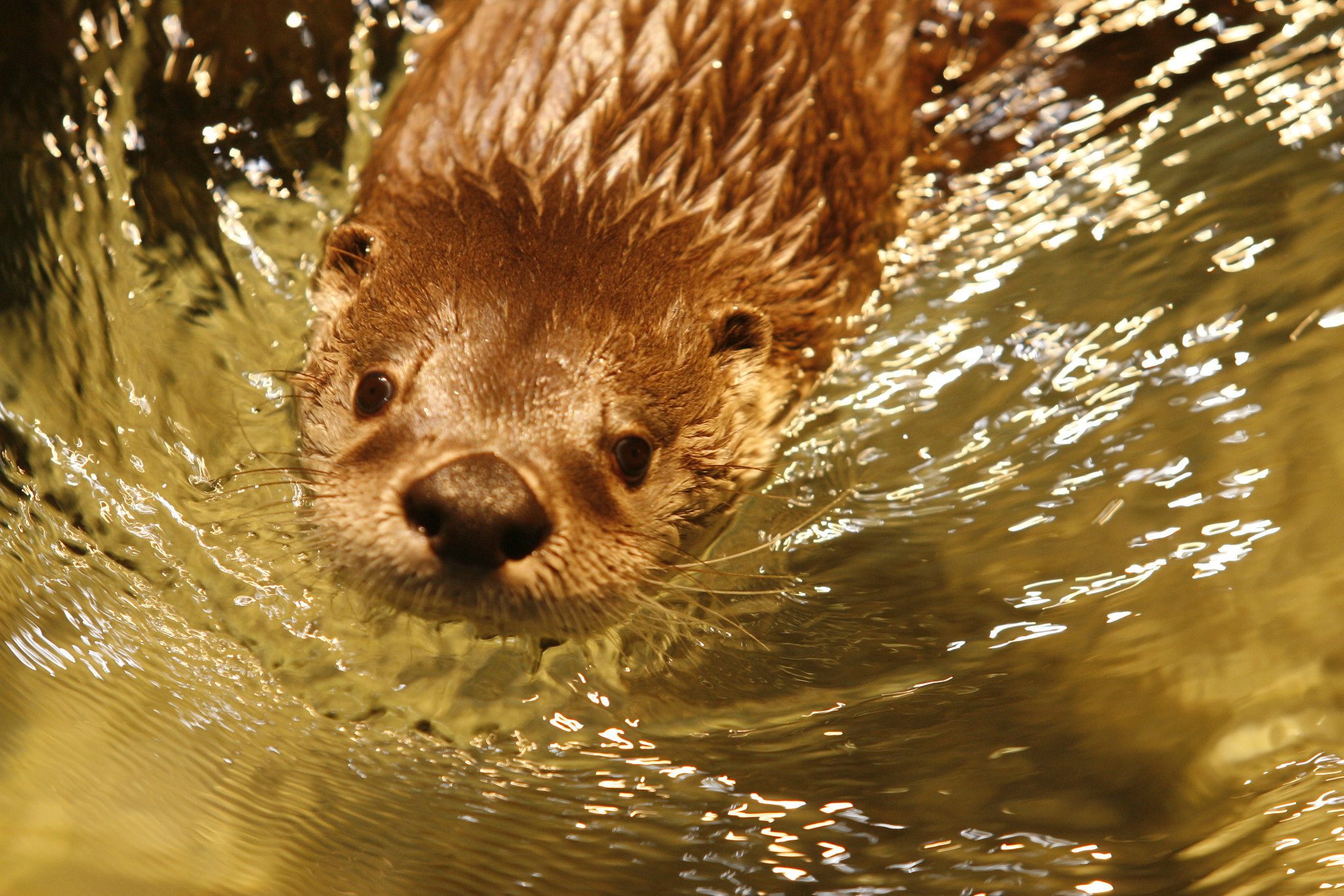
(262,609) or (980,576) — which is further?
(980,576)

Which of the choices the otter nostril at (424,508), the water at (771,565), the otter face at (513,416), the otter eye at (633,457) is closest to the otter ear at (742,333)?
the otter face at (513,416)

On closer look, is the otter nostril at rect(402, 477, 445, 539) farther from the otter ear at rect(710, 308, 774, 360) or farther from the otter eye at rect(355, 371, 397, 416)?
the otter ear at rect(710, 308, 774, 360)

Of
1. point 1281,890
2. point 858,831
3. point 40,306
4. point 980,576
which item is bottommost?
point 1281,890

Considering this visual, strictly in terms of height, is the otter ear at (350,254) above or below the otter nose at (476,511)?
above

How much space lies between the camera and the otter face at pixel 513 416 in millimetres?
1857

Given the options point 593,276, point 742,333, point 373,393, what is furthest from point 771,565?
point 373,393

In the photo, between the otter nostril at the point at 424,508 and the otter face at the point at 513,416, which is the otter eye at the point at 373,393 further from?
the otter nostril at the point at 424,508

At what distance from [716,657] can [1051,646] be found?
2.26ft

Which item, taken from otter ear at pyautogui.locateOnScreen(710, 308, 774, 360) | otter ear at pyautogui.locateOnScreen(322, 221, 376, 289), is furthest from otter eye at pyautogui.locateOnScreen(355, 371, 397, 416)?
otter ear at pyautogui.locateOnScreen(710, 308, 774, 360)

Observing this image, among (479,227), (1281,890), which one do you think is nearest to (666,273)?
(479,227)

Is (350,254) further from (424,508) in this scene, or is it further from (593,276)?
(424,508)

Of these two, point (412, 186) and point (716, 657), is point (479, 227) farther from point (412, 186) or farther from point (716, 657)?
point (716, 657)

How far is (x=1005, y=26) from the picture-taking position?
10.8 feet

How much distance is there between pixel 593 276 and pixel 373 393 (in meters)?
0.44
